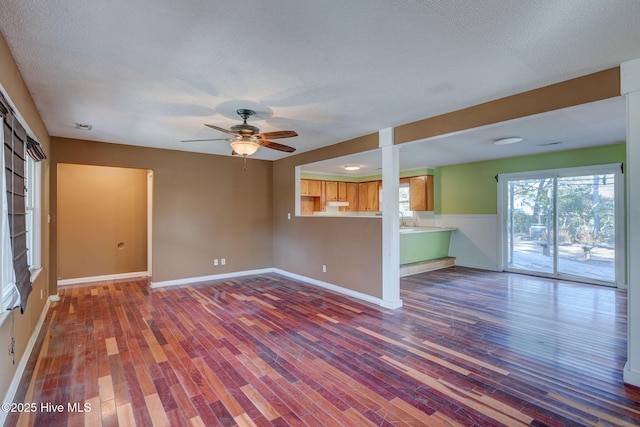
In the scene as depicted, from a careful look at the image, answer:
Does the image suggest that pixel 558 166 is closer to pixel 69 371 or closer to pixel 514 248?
pixel 514 248

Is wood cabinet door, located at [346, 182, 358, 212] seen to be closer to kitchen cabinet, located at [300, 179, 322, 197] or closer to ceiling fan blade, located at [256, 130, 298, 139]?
kitchen cabinet, located at [300, 179, 322, 197]

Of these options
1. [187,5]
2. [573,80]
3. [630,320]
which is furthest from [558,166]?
[187,5]

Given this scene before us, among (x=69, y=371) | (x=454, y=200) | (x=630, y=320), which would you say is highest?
(x=454, y=200)

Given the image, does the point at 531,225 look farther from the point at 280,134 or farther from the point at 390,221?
the point at 280,134

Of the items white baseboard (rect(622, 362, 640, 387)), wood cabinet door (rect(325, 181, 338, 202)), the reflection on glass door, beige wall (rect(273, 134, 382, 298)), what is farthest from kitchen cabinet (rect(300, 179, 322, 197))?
white baseboard (rect(622, 362, 640, 387))

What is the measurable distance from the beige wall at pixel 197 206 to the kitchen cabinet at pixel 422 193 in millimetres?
3636

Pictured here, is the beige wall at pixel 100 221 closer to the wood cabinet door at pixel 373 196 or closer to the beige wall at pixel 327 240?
the beige wall at pixel 327 240

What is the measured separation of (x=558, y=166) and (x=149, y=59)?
22.4ft

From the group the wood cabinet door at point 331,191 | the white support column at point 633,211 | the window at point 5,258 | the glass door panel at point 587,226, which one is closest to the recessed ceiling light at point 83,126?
the window at point 5,258

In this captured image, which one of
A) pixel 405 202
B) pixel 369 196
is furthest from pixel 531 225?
pixel 369 196

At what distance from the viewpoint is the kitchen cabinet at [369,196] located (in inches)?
360

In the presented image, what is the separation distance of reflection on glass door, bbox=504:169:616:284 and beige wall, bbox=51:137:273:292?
523 cm

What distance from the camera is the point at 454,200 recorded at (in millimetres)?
7555

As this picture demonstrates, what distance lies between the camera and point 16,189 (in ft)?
7.83
